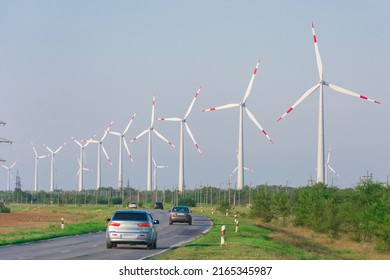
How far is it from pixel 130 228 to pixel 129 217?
59 cm

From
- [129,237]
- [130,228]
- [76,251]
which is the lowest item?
[76,251]

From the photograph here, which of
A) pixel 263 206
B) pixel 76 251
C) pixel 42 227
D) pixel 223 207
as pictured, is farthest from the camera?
pixel 223 207

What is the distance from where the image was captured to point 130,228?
42.8 meters

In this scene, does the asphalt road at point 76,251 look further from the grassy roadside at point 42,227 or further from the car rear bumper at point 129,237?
the grassy roadside at point 42,227

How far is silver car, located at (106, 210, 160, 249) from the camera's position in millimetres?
42719

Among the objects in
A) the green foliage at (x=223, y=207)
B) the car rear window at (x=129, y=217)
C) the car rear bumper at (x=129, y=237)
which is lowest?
the car rear bumper at (x=129, y=237)

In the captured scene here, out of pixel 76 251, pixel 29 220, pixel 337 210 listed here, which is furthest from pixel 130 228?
pixel 29 220

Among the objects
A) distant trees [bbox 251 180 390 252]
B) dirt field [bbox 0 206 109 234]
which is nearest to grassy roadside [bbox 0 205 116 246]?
dirt field [bbox 0 206 109 234]

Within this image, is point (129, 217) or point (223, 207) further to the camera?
point (223, 207)

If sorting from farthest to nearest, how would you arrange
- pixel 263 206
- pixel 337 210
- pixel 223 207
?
1. pixel 223 207
2. pixel 263 206
3. pixel 337 210

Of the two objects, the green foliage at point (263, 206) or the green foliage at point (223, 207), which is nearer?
the green foliage at point (263, 206)

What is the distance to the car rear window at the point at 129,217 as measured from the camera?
4294 cm

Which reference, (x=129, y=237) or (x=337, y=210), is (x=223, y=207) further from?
(x=129, y=237)

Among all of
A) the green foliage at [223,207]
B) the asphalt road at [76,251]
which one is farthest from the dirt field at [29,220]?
the asphalt road at [76,251]
